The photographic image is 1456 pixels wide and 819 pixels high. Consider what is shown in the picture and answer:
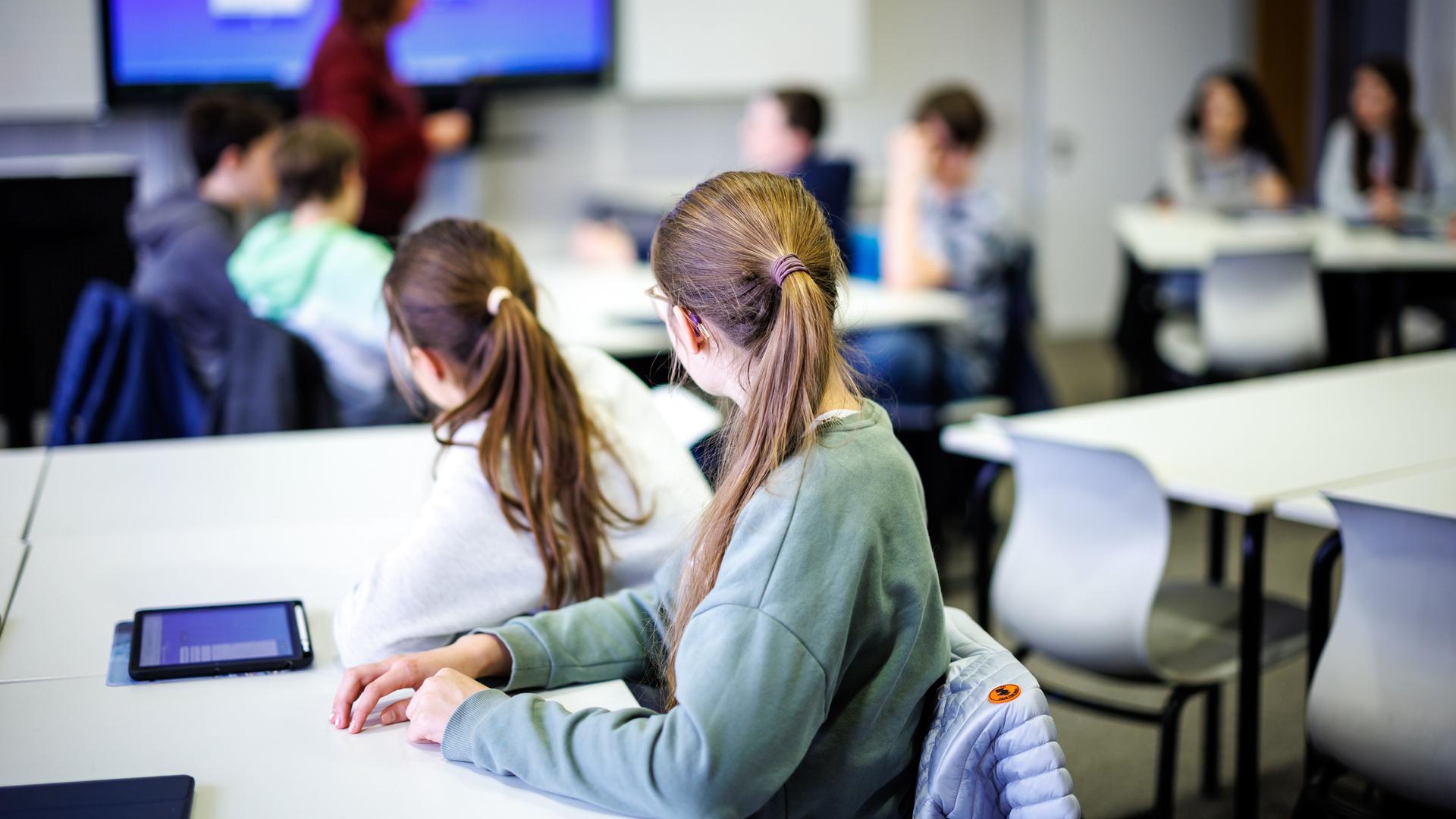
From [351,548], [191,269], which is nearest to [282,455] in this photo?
[351,548]

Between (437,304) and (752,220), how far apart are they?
587 millimetres

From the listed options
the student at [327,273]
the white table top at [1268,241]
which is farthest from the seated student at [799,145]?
the student at [327,273]

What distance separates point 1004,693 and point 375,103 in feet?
12.4

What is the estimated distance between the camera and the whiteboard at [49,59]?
16.2ft

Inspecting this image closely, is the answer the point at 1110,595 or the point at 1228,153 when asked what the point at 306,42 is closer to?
the point at 1228,153

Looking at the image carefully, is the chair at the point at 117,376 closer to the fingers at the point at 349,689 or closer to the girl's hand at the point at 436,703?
the fingers at the point at 349,689

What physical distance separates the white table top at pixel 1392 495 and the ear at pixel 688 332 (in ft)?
3.32

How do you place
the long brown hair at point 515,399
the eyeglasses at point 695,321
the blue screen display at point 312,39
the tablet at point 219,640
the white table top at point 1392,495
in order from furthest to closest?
the blue screen display at point 312,39 → the white table top at point 1392,495 → the long brown hair at point 515,399 → the tablet at point 219,640 → the eyeglasses at point 695,321

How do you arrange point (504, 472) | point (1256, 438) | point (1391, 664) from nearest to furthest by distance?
point (504, 472) → point (1391, 664) → point (1256, 438)

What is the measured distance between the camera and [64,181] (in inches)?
185

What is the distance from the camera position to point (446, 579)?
57.9 inches

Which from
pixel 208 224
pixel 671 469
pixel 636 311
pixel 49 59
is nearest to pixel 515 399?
pixel 671 469

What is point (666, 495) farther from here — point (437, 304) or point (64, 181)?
point (64, 181)

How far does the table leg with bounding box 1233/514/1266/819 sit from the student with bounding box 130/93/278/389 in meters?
2.18
